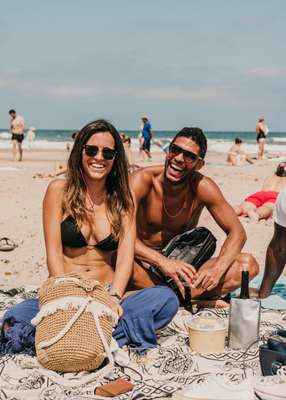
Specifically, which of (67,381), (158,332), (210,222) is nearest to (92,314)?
(67,381)

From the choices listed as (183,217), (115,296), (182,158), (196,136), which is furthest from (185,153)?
(115,296)

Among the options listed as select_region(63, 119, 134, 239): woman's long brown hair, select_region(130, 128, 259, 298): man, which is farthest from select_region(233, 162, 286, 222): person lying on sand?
select_region(63, 119, 134, 239): woman's long brown hair

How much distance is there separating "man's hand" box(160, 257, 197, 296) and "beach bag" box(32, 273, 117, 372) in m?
0.92

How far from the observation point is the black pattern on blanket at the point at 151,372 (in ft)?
10.8

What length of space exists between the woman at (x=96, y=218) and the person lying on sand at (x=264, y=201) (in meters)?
5.09

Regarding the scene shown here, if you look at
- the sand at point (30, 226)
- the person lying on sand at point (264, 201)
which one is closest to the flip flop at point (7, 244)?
the sand at point (30, 226)

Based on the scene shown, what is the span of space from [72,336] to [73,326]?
53 millimetres

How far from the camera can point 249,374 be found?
3492mm

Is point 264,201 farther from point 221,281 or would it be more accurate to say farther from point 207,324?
Result: point 207,324

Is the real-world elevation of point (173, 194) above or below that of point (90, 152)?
below

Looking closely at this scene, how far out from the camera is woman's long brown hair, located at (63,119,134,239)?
421cm

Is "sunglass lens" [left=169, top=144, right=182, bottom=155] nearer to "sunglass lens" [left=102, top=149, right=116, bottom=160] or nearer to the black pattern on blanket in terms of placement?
"sunglass lens" [left=102, top=149, right=116, bottom=160]

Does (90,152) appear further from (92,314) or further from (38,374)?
(38,374)

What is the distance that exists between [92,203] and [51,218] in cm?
34
